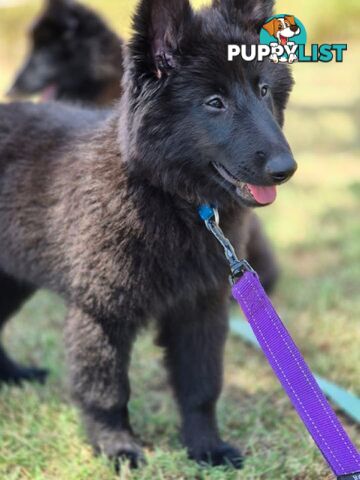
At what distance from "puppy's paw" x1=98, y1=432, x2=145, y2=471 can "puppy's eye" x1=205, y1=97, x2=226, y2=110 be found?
1402mm

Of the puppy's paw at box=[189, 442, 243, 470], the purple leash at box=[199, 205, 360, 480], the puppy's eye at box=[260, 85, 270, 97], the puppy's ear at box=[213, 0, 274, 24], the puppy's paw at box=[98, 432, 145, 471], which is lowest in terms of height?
the puppy's paw at box=[189, 442, 243, 470]

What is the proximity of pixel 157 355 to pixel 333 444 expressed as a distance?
1.99m

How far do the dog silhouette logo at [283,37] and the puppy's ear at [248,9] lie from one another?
4 centimetres

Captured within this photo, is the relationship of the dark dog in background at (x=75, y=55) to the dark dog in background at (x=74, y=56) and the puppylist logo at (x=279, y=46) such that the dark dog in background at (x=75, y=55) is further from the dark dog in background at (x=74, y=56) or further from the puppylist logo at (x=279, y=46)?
the puppylist logo at (x=279, y=46)

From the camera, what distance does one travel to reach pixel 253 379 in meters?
3.59

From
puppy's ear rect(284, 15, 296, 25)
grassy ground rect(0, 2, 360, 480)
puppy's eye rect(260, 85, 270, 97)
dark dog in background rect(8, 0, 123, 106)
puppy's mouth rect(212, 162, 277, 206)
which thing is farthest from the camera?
dark dog in background rect(8, 0, 123, 106)

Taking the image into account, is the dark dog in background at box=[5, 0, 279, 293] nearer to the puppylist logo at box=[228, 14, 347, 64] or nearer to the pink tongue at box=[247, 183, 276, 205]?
the puppylist logo at box=[228, 14, 347, 64]

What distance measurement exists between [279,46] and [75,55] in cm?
292

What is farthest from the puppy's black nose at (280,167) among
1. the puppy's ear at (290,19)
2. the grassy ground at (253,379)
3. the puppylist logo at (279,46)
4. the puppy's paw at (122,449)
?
the puppy's paw at (122,449)

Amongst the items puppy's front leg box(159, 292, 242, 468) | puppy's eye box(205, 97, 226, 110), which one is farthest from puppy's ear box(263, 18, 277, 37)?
puppy's front leg box(159, 292, 242, 468)

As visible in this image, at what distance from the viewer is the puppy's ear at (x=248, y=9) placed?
2474mm

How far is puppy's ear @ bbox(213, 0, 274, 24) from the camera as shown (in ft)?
8.12

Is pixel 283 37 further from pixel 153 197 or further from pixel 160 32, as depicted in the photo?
pixel 153 197

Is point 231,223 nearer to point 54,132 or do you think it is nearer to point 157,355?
point 54,132
